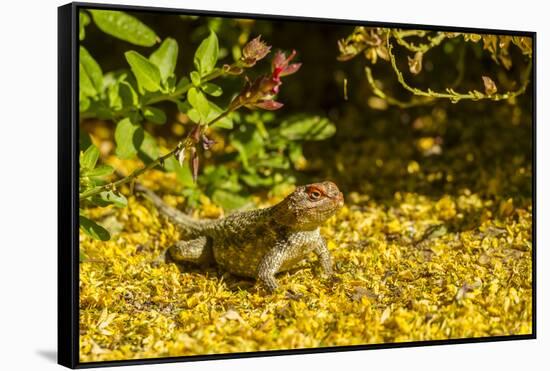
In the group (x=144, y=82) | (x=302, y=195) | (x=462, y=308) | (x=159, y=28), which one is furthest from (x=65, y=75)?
(x=159, y=28)

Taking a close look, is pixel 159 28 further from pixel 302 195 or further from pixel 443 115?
pixel 302 195

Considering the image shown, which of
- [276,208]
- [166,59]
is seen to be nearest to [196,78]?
[166,59]

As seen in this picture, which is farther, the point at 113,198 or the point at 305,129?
the point at 305,129

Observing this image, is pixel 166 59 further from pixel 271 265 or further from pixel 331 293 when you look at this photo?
pixel 331 293

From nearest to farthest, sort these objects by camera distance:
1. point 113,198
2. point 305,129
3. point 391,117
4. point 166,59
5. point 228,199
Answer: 1. point 113,198
2. point 166,59
3. point 228,199
4. point 305,129
5. point 391,117

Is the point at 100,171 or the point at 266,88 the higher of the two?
the point at 266,88

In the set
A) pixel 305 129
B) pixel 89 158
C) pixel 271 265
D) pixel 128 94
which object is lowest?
pixel 271 265
